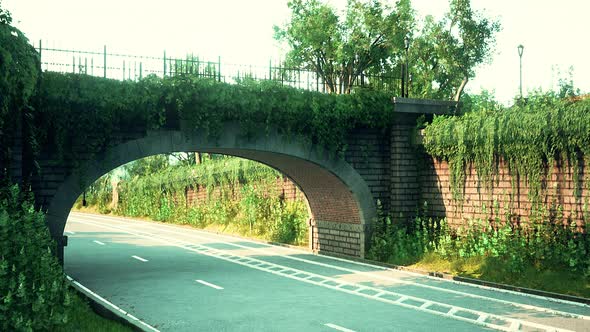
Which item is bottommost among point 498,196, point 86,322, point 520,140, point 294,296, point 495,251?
point 294,296

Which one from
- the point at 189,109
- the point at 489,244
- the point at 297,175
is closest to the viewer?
the point at 489,244

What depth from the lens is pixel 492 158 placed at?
59.0 feet

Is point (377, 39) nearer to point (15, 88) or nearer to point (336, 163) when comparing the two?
point (336, 163)

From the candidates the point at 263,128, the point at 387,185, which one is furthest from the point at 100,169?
the point at 387,185

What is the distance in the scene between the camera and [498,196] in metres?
18.0

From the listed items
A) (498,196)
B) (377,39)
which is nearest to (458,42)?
(377,39)

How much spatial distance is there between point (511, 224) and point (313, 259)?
6612 millimetres

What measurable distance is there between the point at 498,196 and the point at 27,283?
1262cm

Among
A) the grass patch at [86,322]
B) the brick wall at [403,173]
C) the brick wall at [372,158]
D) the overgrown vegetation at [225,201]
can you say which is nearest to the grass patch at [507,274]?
the brick wall at [403,173]

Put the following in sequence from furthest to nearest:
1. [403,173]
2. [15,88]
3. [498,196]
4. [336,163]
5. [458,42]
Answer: [458,42], [403,173], [336,163], [498,196], [15,88]

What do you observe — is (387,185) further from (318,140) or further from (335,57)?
(335,57)

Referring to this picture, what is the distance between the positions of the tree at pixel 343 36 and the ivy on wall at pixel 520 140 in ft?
87.4

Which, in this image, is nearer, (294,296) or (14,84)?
(14,84)

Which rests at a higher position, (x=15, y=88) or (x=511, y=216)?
(x=15, y=88)
